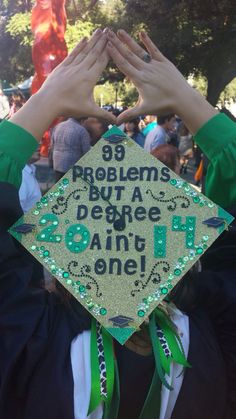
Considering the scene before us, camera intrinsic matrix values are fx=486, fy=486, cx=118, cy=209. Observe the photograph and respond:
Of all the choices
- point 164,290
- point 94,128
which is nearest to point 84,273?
point 164,290

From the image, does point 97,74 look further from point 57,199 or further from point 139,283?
point 139,283

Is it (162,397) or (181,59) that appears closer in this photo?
(162,397)

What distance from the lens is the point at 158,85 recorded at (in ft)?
4.28

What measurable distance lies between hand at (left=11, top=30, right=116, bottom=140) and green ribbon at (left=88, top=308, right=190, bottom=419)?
557mm

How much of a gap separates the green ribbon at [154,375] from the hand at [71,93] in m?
0.56

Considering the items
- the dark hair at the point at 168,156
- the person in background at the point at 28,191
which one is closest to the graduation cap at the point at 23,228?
the person in background at the point at 28,191

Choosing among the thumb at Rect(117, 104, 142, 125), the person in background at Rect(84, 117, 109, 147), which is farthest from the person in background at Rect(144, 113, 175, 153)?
the thumb at Rect(117, 104, 142, 125)

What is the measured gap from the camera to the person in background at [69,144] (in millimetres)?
5125

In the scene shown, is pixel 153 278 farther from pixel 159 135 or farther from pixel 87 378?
pixel 159 135

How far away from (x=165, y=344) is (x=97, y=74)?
2.43 ft

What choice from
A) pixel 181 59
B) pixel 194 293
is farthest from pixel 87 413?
pixel 181 59

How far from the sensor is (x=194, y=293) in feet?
4.31

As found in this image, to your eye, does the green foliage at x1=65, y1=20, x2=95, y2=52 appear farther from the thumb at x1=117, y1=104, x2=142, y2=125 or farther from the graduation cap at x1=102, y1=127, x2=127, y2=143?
the graduation cap at x1=102, y1=127, x2=127, y2=143

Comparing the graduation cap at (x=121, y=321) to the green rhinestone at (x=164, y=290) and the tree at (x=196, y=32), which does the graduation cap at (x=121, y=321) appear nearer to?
the green rhinestone at (x=164, y=290)
